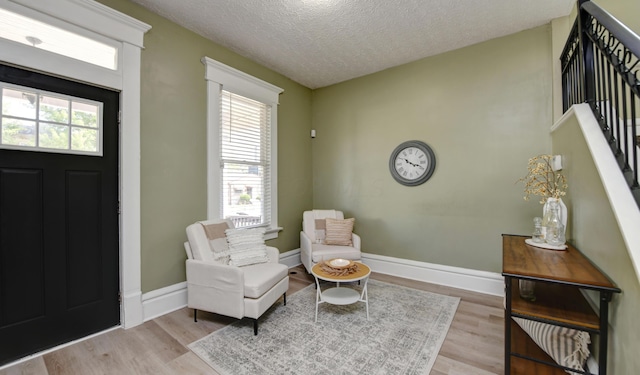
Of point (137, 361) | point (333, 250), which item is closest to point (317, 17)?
point (333, 250)

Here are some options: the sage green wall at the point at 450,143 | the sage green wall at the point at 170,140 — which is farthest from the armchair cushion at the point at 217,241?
the sage green wall at the point at 450,143

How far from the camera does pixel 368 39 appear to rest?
3092mm

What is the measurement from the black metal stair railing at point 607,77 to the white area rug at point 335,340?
1.69 metres

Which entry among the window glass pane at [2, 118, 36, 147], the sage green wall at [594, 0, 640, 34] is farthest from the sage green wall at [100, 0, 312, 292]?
the sage green wall at [594, 0, 640, 34]

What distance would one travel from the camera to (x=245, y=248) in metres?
2.81

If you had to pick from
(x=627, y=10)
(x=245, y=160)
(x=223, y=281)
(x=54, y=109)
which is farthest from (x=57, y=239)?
(x=627, y=10)

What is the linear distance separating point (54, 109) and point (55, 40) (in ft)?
1.80

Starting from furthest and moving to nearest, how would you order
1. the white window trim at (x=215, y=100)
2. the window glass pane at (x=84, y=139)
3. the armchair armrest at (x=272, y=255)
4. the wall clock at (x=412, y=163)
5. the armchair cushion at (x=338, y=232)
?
the armchair cushion at (x=338, y=232) → the wall clock at (x=412, y=163) → the white window trim at (x=215, y=100) → the armchair armrest at (x=272, y=255) → the window glass pane at (x=84, y=139)

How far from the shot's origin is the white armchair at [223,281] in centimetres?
225

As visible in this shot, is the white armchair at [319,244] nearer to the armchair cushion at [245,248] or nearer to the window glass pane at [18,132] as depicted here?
the armchair cushion at [245,248]

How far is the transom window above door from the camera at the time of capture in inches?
74.4

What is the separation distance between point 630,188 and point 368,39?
8.85ft

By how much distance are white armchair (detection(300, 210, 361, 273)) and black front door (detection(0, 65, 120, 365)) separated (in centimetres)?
202

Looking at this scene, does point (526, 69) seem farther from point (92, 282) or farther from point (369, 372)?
point (92, 282)
